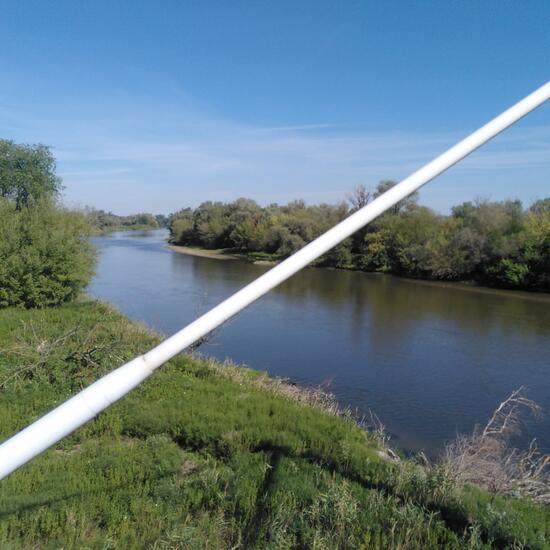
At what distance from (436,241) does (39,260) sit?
24.7 meters

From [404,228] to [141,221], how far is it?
10120cm

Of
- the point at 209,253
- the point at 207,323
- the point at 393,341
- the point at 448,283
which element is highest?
the point at 207,323

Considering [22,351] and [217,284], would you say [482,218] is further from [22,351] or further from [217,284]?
[22,351]

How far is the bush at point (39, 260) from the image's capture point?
50.1 ft

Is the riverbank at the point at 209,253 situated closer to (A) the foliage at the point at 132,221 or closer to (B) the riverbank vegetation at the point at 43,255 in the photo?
(B) the riverbank vegetation at the point at 43,255

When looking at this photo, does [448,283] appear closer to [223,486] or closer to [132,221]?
[223,486]

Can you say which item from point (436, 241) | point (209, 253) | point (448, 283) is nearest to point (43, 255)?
point (448, 283)

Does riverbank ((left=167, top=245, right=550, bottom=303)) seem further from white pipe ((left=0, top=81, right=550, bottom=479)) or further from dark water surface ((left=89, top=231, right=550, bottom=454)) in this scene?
white pipe ((left=0, top=81, right=550, bottom=479))

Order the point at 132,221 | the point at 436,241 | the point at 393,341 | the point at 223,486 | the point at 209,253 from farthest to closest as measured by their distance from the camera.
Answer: the point at 132,221 → the point at 209,253 → the point at 436,241 → the point at 393,341 → the point at 223,486

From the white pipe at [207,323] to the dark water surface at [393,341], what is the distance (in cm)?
720

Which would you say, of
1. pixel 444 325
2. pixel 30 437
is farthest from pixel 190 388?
pixel 444 325

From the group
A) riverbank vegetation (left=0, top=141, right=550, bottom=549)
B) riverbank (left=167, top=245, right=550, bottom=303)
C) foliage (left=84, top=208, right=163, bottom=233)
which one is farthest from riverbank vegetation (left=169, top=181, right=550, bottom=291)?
foliage (left=84, top=208, right=163, bottom=233)

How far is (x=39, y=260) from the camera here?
1580 cm

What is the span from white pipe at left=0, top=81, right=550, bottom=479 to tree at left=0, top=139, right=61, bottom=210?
110 ft
